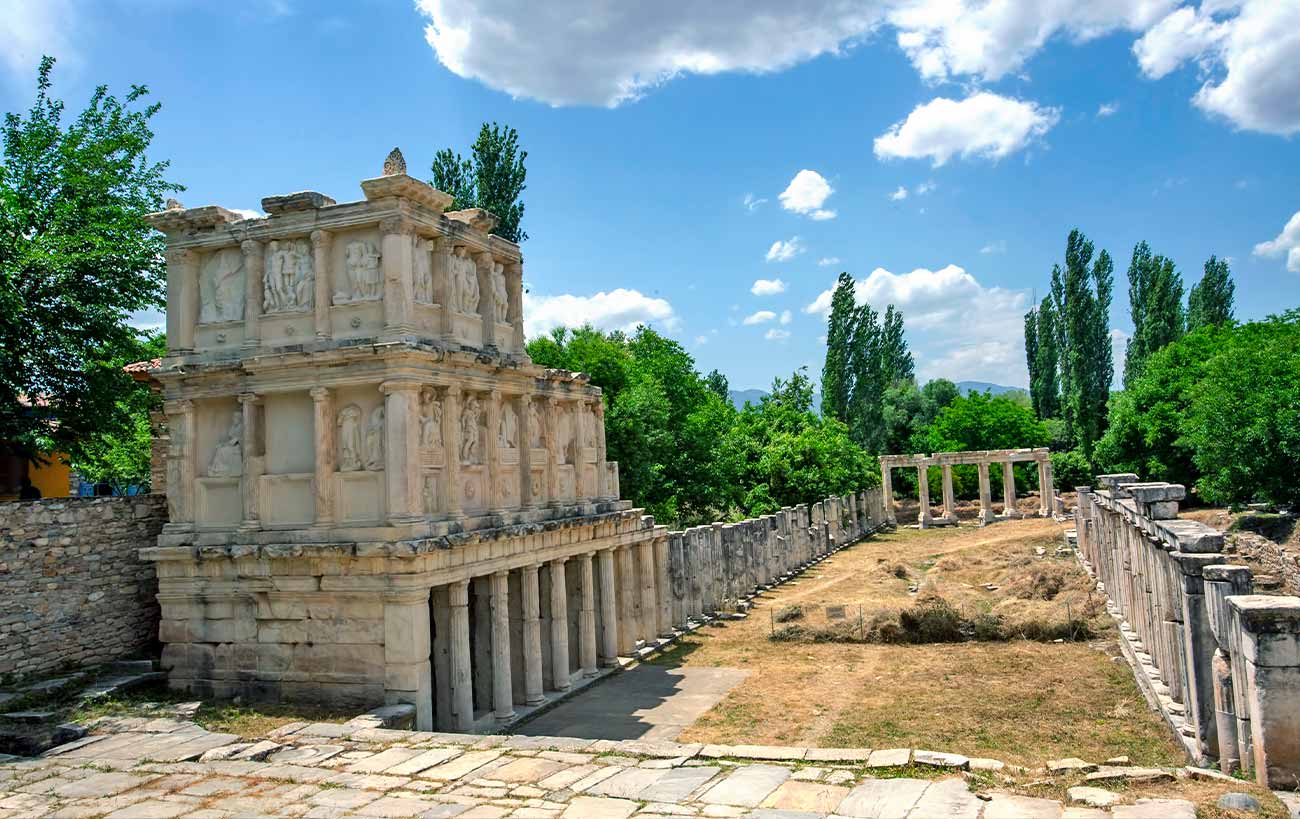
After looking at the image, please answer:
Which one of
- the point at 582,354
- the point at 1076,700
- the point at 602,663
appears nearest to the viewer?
the point at 1076,700

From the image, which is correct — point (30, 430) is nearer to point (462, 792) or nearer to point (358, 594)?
point (358, 594)

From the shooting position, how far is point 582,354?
1558 inches

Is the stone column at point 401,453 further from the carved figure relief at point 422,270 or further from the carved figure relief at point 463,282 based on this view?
the carved figure relief at point 463,282

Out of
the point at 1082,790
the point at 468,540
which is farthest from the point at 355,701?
the point at 1082,790

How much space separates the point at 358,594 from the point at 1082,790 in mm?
9741

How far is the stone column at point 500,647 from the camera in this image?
15391 mm

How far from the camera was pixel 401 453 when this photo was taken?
13.6 m

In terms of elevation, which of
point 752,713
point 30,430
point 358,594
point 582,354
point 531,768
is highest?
point 582,354

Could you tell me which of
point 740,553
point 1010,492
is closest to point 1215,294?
point 1010,492

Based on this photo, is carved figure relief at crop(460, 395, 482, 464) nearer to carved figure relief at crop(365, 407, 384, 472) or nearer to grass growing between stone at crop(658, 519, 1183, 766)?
carved figure relief at crop(365, 407, 384, 472)

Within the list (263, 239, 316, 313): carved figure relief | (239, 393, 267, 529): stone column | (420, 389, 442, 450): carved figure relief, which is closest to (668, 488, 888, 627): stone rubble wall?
(420, 389, 442, 450): carved figure relief

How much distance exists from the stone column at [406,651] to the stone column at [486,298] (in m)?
4.78

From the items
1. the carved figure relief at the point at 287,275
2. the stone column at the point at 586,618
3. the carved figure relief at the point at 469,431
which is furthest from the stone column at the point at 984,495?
the carved figure relief at the point at 287,275

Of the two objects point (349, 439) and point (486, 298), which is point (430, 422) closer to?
point (349, 439)
